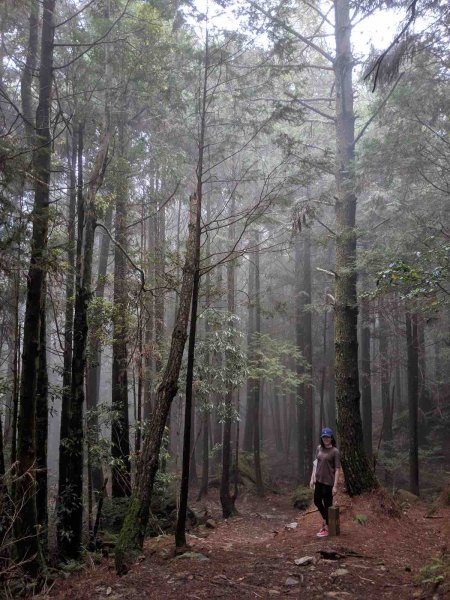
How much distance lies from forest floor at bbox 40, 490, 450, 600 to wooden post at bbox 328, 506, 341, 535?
5.6 inches

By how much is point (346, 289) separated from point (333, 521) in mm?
5222

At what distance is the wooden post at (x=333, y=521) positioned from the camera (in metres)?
7.80

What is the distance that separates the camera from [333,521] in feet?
25.7

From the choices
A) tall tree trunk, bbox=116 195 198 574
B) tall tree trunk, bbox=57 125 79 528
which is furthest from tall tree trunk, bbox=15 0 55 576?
tall tree trunk, bbox=116 195 198 574

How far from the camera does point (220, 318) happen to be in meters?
12.7

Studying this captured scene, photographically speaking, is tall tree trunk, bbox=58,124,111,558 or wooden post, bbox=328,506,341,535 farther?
tall tree trunk, bbox=58,124,111,558

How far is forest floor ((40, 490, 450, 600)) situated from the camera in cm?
510

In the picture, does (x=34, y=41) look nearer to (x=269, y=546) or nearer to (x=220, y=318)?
(x=220, y=318)

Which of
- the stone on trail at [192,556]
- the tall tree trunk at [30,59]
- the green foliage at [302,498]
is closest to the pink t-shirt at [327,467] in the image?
the stone on trail at [192,556]

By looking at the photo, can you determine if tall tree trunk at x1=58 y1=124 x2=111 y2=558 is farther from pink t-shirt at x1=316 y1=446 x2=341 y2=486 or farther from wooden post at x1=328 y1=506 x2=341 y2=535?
wooden post at x1=328 y1=506 x2=341 y2=535

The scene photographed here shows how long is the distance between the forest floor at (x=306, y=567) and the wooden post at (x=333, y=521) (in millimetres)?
141

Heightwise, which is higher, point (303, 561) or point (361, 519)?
point (303, 561)

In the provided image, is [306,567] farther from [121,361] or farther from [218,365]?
[218,365]

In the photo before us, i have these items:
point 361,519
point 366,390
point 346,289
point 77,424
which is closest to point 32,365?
point 77,424
